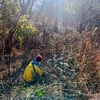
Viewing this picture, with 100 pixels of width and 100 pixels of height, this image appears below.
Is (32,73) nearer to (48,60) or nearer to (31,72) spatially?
(31,72)

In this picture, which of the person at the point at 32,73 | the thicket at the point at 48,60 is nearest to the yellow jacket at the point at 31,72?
the person at the point at 32,73

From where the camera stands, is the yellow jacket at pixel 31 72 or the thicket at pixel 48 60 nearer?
the thicket at pixel 48 60

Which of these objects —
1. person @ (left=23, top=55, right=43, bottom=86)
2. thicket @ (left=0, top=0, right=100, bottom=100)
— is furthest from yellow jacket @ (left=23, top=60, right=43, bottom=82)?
thicket @ (left=0, top=0, right=100, bottom=100)

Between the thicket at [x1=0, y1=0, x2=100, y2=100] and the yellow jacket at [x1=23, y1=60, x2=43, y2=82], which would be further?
the yellow jacket at [x1=23, y1=60, x2=43, y2=82]

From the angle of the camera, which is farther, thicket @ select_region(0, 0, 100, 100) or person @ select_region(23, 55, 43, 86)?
person @ select_region(23, 55, 43, 86)

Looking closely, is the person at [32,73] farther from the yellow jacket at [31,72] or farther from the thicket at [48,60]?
the thicket at [48,60]

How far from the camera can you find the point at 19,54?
11.1 meters

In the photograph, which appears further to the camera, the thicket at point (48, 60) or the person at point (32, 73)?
the person at point (32, 73)

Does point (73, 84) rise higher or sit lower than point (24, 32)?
lower

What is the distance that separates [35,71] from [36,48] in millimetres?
4618

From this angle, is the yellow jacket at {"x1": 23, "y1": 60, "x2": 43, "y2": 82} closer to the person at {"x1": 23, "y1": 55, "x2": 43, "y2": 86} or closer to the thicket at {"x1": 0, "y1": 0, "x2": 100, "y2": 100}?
the person at {"x1": 23, "y1": 55, "x2": 43, "y2": 86}

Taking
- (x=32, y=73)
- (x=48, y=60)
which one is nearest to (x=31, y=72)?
(x=32, y=73)

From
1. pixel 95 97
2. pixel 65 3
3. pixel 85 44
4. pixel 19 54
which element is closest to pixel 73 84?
pixel 95 97

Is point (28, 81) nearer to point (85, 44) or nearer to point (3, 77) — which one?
point (3, 77)
